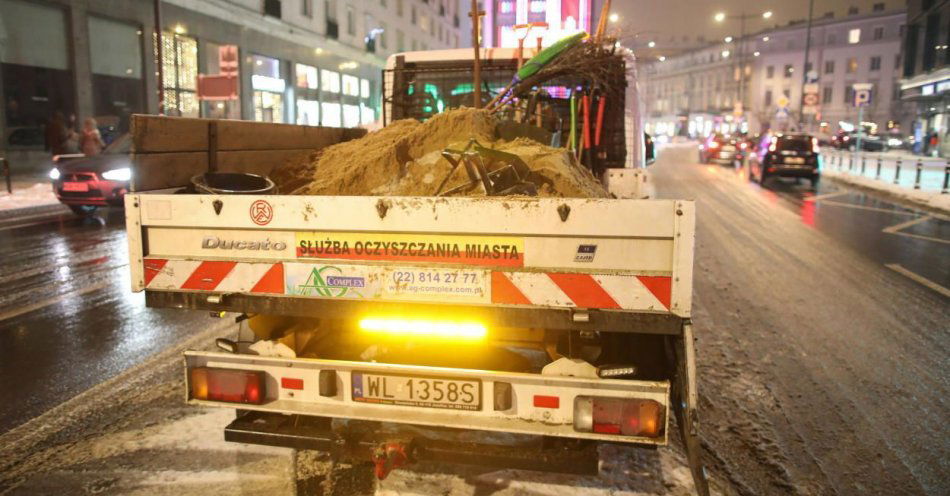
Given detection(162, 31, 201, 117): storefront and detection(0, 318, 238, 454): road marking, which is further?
detection(162, 31, 201, 117): storefront

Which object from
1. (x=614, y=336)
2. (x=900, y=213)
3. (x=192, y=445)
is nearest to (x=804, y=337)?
(x=614, y=336)

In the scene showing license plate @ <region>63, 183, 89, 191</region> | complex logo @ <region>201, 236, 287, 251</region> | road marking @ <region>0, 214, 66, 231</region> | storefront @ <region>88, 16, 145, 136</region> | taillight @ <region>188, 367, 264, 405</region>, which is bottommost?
road marking @ <region>0, 214, 66, 231</region>

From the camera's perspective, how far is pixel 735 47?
325 ft

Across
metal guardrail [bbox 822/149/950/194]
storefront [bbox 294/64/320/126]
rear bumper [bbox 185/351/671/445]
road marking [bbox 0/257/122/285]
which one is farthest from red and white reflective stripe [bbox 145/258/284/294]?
storefront [bbox 294/64/320/126]

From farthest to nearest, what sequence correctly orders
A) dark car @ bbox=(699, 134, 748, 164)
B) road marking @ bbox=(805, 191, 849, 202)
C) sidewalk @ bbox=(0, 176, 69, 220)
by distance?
→ dark car @ bbox=(699, 134, 748, 164), road marking @ bbox=(805, 191, 849, 202), sidewalk @ bbox=(0, 176, 69, 220)

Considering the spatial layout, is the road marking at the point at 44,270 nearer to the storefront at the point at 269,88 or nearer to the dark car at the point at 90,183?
Result: the dark car at the point at 90,183

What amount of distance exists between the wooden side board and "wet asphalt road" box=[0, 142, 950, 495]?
1657 mm

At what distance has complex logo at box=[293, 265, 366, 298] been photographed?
3.08 meters

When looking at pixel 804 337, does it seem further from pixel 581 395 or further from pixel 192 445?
pixel 192 445

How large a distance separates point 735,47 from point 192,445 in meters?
108

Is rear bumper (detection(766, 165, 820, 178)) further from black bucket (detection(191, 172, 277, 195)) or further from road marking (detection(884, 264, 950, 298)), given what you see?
black bucket (detection(191, 172, 277, 195))

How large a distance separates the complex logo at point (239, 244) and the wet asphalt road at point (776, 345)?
4.54 ft

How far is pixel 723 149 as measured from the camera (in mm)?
35531

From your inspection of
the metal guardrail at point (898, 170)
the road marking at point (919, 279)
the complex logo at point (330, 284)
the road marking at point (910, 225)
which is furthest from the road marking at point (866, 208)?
the complex logo at point (330, 284)
